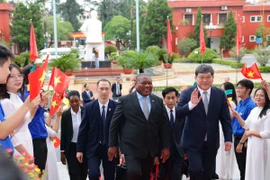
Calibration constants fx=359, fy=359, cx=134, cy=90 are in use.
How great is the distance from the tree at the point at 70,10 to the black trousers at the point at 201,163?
177 ft

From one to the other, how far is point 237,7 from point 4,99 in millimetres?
40370

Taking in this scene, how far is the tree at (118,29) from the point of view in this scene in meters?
43.7

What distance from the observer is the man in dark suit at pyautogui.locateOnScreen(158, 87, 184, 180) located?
4289mm

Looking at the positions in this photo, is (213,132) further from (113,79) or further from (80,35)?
(80,35)

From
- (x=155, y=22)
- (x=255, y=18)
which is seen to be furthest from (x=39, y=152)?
(x=255, y=18)

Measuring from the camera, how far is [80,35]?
54.5 m

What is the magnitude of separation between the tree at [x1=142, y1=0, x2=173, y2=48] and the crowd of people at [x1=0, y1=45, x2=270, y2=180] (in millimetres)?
32885

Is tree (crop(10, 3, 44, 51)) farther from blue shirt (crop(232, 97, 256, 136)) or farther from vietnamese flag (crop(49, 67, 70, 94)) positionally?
blue shirt (crop(232, 97, 256, 136))

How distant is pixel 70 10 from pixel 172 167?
54.3 meters

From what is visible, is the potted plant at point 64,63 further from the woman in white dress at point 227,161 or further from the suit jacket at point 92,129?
the suit jacket at point 92,129

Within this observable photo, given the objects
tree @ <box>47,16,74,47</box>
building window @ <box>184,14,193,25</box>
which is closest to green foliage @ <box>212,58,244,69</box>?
building window @ <box>184,14,193,25</box>

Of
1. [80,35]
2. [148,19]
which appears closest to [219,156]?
[148,19]

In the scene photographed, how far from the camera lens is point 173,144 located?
4.37 meters

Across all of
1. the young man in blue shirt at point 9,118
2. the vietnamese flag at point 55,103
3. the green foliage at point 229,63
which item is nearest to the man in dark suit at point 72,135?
the vietnamese flag at point 55,103
